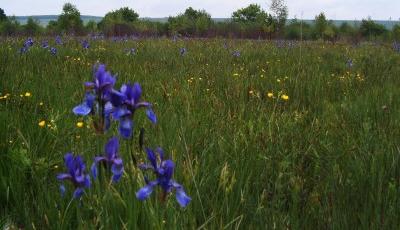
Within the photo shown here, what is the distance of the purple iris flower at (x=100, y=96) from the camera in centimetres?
128

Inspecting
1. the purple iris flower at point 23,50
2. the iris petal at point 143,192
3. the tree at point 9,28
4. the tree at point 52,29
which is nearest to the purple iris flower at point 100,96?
the iris petal at point 143,192

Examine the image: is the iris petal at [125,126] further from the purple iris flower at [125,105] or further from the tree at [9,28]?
the tree at [9,28]

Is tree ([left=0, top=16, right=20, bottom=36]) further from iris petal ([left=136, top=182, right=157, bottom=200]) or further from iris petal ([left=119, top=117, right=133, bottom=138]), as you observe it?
iris petal ([left=136, top=182, right=157, bottom=200])

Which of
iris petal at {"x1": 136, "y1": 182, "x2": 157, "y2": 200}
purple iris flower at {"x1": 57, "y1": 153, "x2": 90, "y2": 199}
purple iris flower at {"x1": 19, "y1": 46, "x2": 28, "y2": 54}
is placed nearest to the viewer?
iris petal at {"x1": 136, "y1": 182, "x2": 157, "y2": 200}

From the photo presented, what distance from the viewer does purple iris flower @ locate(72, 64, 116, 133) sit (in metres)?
1.28

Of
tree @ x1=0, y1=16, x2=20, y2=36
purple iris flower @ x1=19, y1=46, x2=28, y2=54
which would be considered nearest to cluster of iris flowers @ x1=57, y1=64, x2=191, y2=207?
purple iris flower @ x1=19, y1=46, x2=28, y2=54

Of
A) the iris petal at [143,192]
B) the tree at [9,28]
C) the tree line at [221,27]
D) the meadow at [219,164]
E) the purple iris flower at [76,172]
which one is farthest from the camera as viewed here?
the tree line at [221,27]

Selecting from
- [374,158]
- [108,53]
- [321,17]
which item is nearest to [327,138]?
[374,158]

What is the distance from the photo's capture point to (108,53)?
26.6ft

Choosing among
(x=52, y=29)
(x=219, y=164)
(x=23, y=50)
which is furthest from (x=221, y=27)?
(x=219, y=164)

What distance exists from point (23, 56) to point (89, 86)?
5687mm

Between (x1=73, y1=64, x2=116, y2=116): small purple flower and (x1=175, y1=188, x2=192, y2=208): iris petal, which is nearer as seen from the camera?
(x1=175, y1=188, x2=192, y2=208): iris petal

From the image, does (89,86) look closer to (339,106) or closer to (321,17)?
(339,106)

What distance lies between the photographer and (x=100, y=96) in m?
1.29
